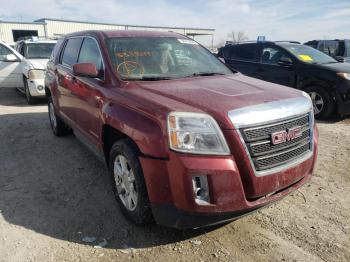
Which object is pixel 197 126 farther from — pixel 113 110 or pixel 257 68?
pixel 257 68

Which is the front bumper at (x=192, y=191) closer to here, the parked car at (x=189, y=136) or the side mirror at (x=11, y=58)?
the parked car at (x=189, y=136)

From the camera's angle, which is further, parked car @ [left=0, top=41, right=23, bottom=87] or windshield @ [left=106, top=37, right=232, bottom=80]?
parked car @ [left=0, top=41, right=23, bottom=87]

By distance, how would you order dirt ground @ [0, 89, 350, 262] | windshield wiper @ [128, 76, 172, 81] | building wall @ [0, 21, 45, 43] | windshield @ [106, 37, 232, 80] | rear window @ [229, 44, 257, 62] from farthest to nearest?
building wall @ [0, 21, 45, 43]
rear window @ [229, 44, 257, 62]
windshield @ [106, 37, 232, 80]
windshield wiper @ [128, 76, 172, 81]
dirt ground @ [0, 89, 350, 262]

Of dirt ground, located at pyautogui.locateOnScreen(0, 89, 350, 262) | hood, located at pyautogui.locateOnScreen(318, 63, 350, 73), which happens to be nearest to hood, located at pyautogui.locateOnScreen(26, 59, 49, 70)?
dirt ground, located at pyautogui.locateOnScreen(0, 89, 350, 262)

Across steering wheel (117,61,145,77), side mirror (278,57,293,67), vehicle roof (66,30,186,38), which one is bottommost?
side mirror (278,57,293,67)

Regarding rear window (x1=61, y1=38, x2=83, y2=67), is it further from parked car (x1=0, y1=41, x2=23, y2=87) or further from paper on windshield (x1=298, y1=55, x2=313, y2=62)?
paper on windshield (x1=298, y1=55, x2=313, y2=62)

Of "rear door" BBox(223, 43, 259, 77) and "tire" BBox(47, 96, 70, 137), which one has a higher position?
"rear door" BBox(223, 43, 259, 77)

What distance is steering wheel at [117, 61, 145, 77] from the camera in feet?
11.9

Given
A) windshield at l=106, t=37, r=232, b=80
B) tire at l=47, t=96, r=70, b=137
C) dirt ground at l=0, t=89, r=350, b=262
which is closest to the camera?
dirt ground at l=0, t=89, r=350, b=262

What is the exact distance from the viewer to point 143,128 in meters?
2.81

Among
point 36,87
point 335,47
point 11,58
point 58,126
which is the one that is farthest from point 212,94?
point 335,47

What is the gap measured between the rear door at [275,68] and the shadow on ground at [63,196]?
4924 mm

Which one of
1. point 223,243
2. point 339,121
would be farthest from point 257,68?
point 223,243

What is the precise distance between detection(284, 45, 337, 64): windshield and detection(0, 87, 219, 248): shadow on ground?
5.39 m
